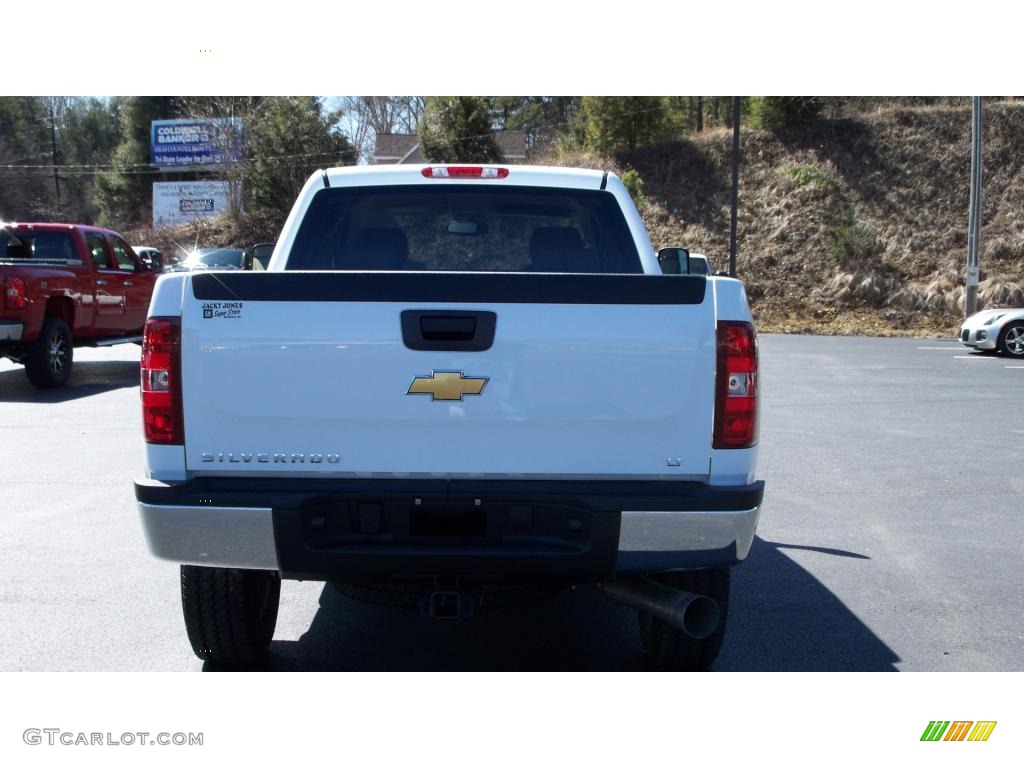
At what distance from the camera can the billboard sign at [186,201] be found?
48938 millimetres

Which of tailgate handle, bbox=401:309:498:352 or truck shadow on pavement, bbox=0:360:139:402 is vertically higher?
tailgate handle, bbox=401:309:498:352

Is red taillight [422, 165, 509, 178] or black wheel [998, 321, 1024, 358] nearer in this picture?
red taillight [422, 165, 509, 178]

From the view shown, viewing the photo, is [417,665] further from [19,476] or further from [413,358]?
[19,476]

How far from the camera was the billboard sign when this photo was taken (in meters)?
48.9

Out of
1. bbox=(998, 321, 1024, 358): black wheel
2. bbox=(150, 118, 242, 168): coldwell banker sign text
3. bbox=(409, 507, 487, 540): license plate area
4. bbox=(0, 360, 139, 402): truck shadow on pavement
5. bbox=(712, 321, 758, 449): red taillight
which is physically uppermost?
bbox=(150, 118, 242, 168): coldwell banker sign text

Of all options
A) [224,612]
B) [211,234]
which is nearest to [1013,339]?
[224,612]

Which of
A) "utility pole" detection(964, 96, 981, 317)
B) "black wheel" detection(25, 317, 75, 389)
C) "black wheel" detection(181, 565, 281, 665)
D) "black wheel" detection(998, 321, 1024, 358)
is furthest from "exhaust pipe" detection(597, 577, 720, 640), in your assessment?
"utility pole" detection(964, 96, 981, 317)

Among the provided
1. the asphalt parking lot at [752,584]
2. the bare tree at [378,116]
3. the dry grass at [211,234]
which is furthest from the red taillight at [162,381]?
the bare tree at [378,116]

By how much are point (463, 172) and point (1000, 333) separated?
1556cm

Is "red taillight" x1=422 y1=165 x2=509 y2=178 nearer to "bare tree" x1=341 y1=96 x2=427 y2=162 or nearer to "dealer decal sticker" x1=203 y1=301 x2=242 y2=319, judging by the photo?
"dealer decal sticker" x1=203 y1=301 x2=242 y2=319

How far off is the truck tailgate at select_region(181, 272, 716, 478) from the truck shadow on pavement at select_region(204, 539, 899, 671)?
1.24 m

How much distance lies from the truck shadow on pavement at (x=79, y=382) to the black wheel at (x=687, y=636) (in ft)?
31.7

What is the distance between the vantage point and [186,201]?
49750 mm

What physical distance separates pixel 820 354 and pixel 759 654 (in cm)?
1520
